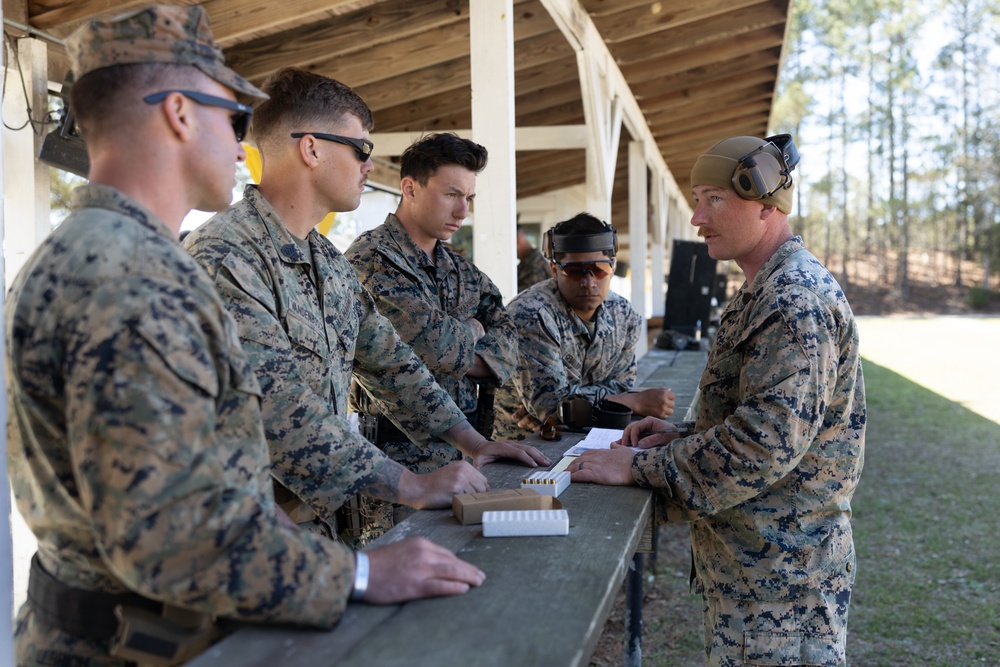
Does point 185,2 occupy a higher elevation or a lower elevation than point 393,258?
higher

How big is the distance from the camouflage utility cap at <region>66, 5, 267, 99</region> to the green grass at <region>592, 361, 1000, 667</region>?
13.0 feet

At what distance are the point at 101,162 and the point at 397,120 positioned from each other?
27.1ft

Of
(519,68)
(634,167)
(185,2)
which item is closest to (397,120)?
(519,68)

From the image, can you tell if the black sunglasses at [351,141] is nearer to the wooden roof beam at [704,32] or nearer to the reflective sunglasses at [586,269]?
the reflective sunglasses at [586,269]

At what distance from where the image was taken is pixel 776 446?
7.54 feet

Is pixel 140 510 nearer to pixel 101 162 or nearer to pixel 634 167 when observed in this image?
pixel 101 162

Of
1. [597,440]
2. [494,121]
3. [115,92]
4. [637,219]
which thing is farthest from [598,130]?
Answer: [115,92]

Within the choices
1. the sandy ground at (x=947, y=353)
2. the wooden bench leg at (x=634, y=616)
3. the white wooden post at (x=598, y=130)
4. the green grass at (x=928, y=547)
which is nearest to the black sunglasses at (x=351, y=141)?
the wooden bench leg at (x=634, y=616)

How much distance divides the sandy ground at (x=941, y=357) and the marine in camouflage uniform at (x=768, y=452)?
3.59 meters

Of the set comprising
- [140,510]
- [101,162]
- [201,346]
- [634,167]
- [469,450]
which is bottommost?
[469,450]

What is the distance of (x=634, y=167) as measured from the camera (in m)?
11.9

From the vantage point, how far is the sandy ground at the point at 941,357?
41.4 ft

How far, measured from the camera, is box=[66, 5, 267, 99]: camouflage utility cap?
152cm

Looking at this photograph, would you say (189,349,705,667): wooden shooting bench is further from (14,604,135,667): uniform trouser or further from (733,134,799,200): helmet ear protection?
(733,134,799,200): helmet ear protection
